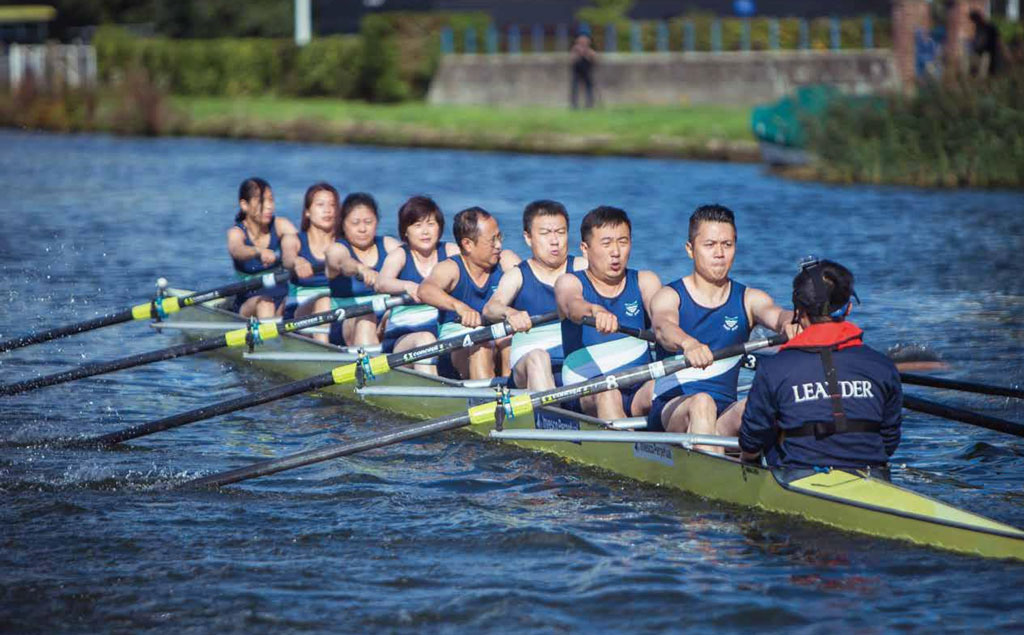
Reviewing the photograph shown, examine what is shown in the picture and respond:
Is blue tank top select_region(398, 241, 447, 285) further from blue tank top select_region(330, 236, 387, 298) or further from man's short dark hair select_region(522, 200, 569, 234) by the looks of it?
man's short dark hair select_region(522, 200, 569, 234)

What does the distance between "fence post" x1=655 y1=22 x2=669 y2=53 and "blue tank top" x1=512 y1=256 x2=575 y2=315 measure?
30873mm

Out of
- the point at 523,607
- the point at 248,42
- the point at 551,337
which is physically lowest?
the point at 523,607

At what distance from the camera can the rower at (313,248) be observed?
40.8 feet

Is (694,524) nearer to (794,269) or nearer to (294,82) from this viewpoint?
(794,269)

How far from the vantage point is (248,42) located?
45375 mm

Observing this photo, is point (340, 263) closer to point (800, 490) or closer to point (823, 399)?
point (800, 490)

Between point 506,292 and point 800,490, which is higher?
point 506,292

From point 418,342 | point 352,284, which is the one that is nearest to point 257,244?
point 352,284

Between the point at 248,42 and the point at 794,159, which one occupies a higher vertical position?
the point at 248,42

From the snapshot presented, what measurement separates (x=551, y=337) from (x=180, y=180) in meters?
19.3

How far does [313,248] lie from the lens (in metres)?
12.6

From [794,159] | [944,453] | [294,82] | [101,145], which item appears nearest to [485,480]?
[944,453]

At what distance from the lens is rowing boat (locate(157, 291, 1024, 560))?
7012mm

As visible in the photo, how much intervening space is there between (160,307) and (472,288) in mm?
3193
